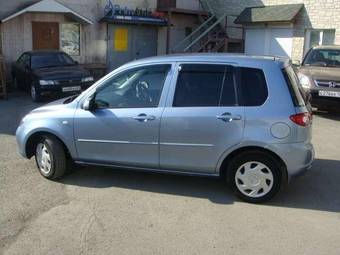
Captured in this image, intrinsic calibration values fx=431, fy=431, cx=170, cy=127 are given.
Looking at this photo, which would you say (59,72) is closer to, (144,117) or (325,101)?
(325,101)

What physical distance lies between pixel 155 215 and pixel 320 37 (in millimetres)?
15607

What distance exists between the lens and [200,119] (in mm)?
5000

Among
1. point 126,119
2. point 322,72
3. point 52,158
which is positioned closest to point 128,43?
point 322,72

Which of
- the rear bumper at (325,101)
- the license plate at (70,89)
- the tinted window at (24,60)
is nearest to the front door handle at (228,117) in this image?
the rear bumper at (325,101)

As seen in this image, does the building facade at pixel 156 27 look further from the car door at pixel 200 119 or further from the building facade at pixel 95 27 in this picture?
the car door at pixel 200 119

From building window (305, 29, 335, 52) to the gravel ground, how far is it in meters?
12.7

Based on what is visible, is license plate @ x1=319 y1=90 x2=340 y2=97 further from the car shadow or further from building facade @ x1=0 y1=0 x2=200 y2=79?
building facade @ x1=0 y1=0 x2=200 y2=79

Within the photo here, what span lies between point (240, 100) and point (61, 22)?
14861 mm

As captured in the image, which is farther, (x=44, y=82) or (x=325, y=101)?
(x=44, y=82)

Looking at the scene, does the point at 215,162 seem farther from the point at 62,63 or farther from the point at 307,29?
the point at 307,29

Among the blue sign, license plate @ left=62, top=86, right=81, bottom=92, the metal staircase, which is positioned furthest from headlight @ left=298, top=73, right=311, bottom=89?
the blue sign

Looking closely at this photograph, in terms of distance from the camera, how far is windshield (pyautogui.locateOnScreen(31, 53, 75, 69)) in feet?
45.4

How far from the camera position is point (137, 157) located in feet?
17.6

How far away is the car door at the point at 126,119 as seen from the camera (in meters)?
5.24
